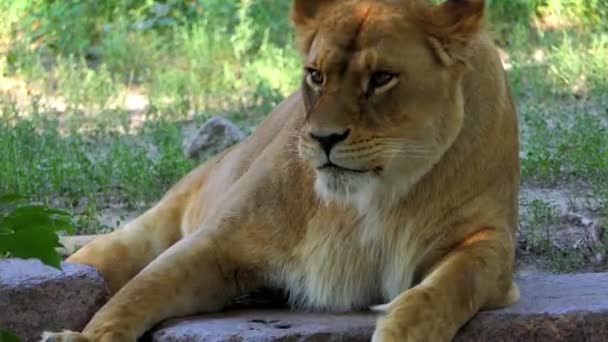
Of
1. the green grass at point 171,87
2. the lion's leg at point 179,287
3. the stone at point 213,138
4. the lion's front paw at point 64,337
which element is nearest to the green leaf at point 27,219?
the lion's front paw at point 64,337

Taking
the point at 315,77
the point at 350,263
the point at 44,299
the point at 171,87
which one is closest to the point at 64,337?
the point at 44,299

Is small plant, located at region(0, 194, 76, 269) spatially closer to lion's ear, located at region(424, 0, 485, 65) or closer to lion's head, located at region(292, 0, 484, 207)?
lion's head, located at region(292, 0, 484, 207)

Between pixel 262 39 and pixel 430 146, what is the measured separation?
4984 millimetres

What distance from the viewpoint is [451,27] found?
301cm

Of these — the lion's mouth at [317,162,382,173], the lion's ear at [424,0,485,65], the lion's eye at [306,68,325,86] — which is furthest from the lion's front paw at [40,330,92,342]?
the lion's ear at [424,0,485,65]

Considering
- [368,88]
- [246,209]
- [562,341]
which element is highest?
[368,88]

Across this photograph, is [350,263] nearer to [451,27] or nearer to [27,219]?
[451,27]

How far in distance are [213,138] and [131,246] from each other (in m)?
Result: 1.83

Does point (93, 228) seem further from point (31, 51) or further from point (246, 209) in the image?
point (31, 51)

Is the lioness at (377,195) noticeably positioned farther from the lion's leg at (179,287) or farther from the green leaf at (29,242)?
the green leaf at (29,242)

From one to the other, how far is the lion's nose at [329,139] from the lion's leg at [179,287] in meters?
0.52

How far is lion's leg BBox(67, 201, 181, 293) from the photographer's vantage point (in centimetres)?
393

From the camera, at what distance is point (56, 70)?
24.3ft

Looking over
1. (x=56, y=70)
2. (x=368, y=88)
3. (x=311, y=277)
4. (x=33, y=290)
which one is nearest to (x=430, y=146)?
(x=368, y=88)
